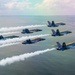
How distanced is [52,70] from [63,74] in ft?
25.3

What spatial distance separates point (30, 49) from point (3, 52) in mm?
21081

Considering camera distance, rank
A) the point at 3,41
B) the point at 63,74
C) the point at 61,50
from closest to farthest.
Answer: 1. the point at 63,74
2. the point at 61,50
3. the point at 3,41

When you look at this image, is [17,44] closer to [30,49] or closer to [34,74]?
[30,49]

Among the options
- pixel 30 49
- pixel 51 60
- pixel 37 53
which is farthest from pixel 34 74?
pixel 30 49

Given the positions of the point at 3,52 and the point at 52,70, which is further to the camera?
the point at 3,52

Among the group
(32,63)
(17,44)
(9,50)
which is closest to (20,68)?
(32,63)

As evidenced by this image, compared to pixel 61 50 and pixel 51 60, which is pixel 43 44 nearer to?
pixel 61 50

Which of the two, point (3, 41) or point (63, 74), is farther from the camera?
point (3, 41)

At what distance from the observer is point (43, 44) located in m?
182

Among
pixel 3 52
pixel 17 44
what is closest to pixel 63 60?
pixel 3 52

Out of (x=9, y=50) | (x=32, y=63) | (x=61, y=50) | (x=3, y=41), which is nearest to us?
(x=32, y=63)

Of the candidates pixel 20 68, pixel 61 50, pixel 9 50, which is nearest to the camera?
pixel 20 68

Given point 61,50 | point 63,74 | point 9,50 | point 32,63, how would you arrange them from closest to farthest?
point 63,74 → point 32,63 → point 61,50 → point 9,50

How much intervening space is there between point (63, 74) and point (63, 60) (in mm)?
24247
